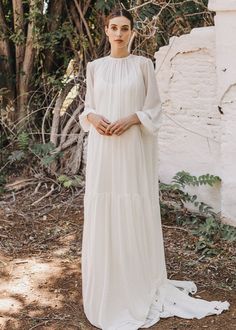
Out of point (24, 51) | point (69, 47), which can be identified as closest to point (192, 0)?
point (69, 47)

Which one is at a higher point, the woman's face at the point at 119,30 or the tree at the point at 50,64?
the woman's face at the point at 119,30

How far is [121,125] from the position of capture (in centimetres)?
330

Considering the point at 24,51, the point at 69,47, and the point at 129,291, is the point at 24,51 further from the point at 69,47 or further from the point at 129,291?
the point at 129,291

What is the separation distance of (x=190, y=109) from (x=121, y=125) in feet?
6.99

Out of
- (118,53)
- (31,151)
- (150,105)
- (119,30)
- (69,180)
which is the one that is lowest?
(69,180)

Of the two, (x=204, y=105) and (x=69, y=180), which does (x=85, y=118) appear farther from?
(x=69, y=180)

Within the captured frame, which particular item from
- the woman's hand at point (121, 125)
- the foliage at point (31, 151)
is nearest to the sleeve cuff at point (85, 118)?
the woman's hand at point (121, 125)

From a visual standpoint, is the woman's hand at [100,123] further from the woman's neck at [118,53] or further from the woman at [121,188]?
the woman's neck at [118,53]

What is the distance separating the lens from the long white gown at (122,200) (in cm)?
337

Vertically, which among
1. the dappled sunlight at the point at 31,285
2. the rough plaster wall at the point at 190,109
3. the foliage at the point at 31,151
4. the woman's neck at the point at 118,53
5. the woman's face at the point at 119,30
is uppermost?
the woman's face at the point at 119,30

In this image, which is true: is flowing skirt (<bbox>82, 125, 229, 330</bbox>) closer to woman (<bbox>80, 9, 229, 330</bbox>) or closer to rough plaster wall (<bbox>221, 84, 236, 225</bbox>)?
woman (<bbox>80, 9, 229, 330</bbox>)

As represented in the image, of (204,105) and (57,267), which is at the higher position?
(204,105)

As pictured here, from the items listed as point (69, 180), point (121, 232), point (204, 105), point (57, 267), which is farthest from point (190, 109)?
point (121, 232)

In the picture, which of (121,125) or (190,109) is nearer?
(121,125)
